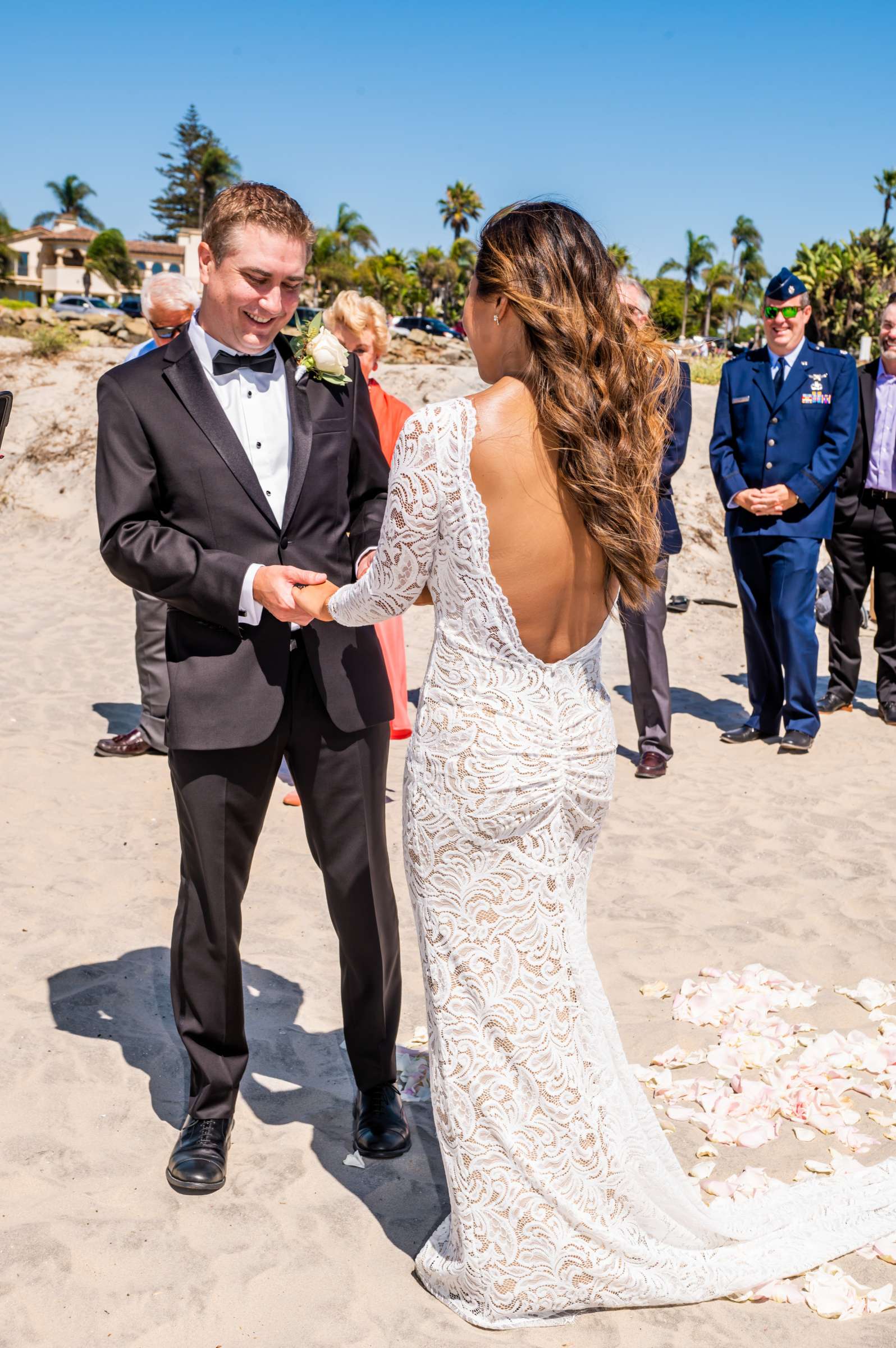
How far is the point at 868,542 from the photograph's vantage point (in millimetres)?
8258

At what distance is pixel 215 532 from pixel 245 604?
0.80ft

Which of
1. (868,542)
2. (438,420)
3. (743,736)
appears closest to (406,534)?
(438,420)

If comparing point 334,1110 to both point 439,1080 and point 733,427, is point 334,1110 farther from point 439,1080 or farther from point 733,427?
point 733,427

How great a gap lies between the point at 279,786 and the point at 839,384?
4.26 meters

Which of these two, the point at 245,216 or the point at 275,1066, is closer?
the point at 245,216

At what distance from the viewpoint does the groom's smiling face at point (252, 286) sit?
2.87 m

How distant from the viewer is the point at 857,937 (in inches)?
187

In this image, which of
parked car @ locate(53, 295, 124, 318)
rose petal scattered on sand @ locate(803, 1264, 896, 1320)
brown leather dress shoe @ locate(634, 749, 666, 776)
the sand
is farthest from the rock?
rose petal scattered on sand @ locate(803, 1264, 896, 1320)

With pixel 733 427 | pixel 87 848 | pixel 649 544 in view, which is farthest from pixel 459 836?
pixel 733 427

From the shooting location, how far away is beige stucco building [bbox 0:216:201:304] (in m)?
69.7

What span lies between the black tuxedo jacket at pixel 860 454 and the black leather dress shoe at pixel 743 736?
173 cm

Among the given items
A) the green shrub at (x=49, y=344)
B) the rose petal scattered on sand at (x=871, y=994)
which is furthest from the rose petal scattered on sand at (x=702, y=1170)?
the green shrub at (x=49, y=344)

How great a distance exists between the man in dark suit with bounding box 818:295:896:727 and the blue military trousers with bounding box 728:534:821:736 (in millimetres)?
801

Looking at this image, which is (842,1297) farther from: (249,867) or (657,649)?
(657,649)
